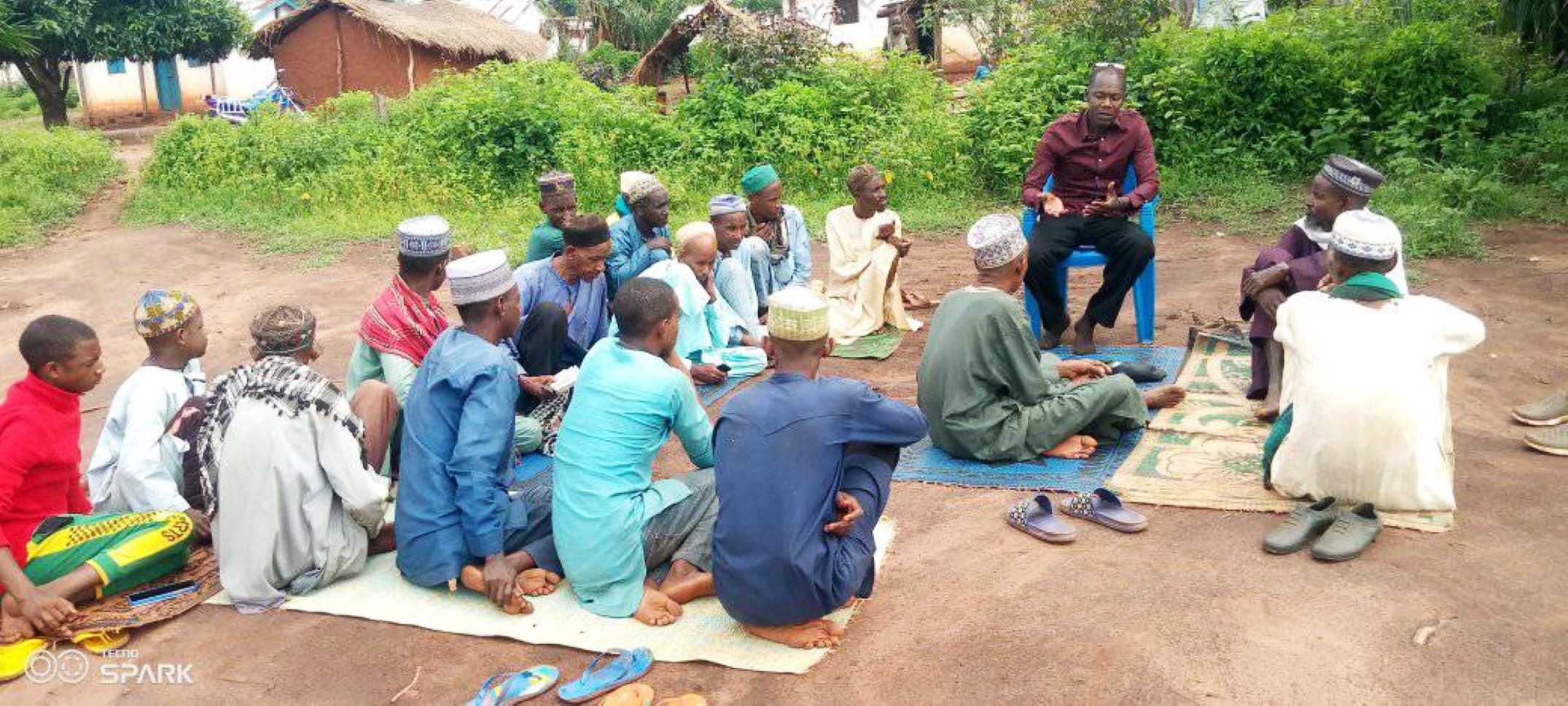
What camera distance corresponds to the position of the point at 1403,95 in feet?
31.7

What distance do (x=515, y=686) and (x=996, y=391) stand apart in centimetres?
240

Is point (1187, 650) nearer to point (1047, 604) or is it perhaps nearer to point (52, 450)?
point (1047, 604)

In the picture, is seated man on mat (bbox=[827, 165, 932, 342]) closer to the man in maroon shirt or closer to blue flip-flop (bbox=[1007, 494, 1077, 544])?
the man in maroon shirt

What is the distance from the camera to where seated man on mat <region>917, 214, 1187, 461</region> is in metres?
4.60

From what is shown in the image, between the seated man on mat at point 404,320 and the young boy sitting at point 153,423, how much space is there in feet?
2.17

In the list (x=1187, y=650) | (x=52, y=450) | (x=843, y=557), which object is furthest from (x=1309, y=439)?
(x=52, y=450)

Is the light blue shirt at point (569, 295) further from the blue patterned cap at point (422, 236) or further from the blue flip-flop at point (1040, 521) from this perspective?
the blue flip-flop at point (1040, 521)

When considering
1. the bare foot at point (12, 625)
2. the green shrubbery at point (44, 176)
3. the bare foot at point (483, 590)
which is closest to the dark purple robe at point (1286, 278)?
the bare foot at point (483, 590)

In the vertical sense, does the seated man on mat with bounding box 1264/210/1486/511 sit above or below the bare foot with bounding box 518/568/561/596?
above

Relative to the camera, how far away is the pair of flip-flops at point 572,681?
3279mm

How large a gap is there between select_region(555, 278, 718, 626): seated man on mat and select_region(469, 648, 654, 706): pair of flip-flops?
0.25 m

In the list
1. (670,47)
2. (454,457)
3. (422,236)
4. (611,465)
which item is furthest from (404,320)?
(670,47)

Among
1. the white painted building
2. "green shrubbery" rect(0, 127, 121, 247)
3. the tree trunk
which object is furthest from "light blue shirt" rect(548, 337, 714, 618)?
the white painted building

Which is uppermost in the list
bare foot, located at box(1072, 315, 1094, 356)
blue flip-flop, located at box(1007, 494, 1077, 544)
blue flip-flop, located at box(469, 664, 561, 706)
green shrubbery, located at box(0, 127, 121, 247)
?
green shrubbery, located at box(0, 127, 121, 247)
